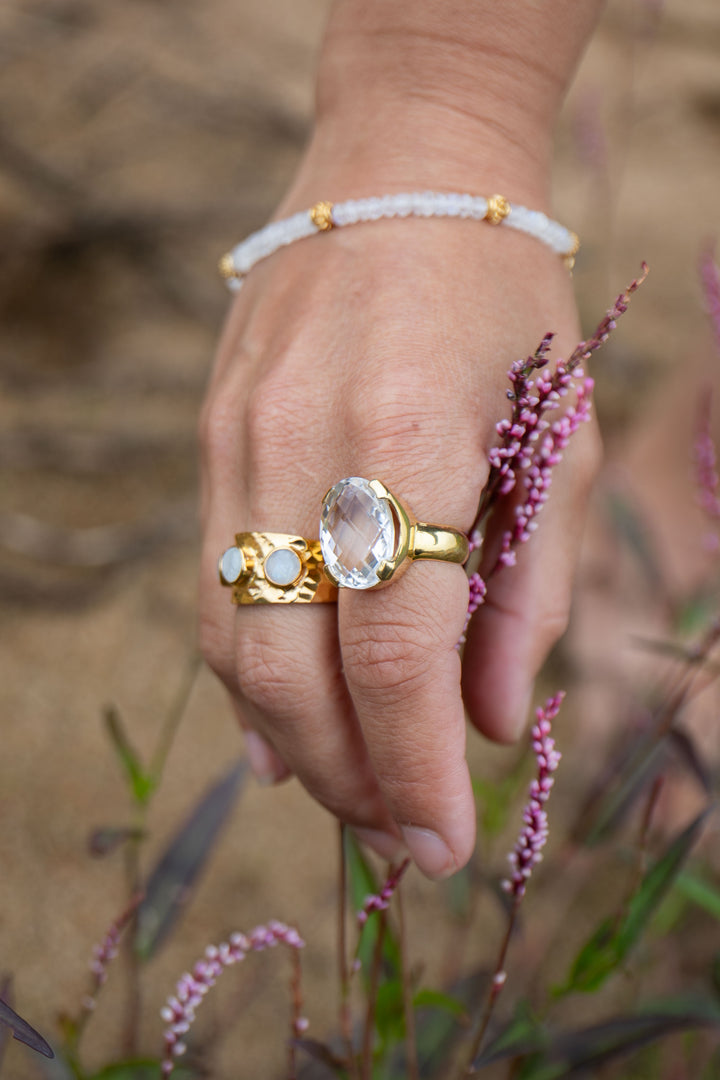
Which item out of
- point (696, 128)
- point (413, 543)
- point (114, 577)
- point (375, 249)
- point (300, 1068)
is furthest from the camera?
point (696, 128)

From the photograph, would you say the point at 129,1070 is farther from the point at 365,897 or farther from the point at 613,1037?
the point at 613,1037

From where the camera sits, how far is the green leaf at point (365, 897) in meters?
0.77

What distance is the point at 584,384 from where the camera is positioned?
0.63 meters

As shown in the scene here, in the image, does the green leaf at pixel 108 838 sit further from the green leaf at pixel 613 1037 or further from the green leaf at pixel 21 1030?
the green leaf at pixel 613 1037

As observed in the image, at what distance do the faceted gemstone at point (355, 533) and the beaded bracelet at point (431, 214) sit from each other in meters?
0.25

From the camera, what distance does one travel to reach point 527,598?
29.2 inches

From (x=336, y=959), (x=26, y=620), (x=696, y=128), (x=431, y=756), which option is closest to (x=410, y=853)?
(x=431, y=756)

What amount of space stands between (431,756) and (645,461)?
1.49m

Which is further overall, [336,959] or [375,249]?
[336,959]

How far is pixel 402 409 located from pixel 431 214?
0.20m

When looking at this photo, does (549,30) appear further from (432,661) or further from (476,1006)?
(476,1006)

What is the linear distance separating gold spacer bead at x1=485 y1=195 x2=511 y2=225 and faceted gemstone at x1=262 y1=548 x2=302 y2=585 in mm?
317

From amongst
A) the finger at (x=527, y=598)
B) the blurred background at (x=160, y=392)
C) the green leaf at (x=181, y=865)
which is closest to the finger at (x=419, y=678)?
the finger at (x=527, y=598)

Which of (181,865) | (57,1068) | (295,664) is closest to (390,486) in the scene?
(295,664)
